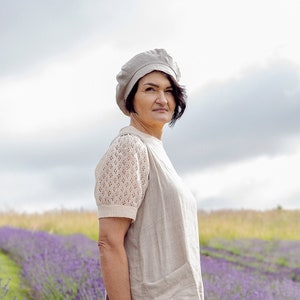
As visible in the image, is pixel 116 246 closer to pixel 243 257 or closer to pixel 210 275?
pixel 210 275

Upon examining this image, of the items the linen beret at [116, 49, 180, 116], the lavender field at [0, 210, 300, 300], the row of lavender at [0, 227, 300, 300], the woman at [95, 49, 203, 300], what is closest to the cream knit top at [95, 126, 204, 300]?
the woman at [95, 49, 203, 300]

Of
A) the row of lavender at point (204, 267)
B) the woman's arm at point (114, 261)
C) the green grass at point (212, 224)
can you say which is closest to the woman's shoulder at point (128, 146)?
the woman's arm at point (114, 261)

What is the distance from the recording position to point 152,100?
2500mm

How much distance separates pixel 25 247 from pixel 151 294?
687 cm

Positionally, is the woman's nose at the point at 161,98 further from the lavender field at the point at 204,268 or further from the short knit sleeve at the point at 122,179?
the lavender field at the point at 204,268

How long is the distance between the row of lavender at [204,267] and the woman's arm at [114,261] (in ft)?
7.10

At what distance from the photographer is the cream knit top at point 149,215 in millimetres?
2338

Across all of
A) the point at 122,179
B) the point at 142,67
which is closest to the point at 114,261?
the point at 122,179

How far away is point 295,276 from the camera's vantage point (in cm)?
961

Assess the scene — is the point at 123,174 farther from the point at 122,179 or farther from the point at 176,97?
the point at 176,97

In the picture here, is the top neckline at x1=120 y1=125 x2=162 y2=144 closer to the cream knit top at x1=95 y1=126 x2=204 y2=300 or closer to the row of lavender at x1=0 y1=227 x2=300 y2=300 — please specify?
the cream knit top at x1=95 y1=126 x2=204 y2=300

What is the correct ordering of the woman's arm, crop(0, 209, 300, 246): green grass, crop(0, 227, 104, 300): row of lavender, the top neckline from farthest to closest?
1. crop(0, 209, 300, 246): green grass
2. crop(0, 227, 104, 300): row of lavender
3. the top neckline
4. the woman's arm

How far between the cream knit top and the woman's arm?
0.04 metres

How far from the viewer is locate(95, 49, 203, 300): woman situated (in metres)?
2.31
